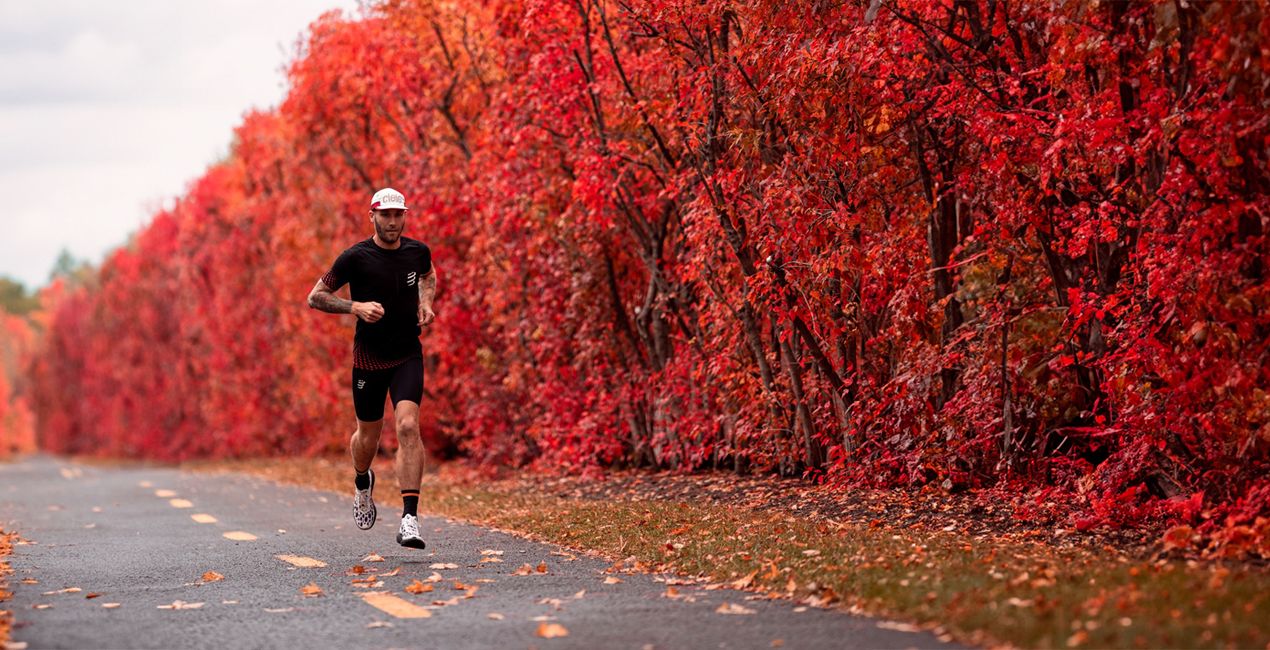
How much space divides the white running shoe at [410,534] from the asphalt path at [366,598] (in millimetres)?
125

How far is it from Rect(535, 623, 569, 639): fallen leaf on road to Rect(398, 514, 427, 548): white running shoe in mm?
3273

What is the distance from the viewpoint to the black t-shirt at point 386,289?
405 inches

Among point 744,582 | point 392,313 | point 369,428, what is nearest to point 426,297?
point 392,313

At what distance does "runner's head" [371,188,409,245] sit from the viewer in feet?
33.5

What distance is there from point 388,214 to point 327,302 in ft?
2.30

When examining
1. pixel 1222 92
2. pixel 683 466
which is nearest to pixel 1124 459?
pixel 1222 92

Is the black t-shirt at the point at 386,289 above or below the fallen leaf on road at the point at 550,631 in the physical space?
above

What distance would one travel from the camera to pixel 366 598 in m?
8.01

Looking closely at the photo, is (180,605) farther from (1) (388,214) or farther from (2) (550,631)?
(1) (388,214)

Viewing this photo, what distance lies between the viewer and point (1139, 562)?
314 inches

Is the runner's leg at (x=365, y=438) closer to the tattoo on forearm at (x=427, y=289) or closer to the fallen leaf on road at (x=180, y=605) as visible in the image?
the tattoo on forearm at (x=427, y=289)

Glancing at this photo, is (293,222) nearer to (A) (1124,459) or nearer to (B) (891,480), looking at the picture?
(B) (891,480)

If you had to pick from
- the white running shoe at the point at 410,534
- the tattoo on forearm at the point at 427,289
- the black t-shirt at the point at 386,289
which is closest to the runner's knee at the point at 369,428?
the black t-shirt at the point at 386,289

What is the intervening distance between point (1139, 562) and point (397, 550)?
4.93 metres
